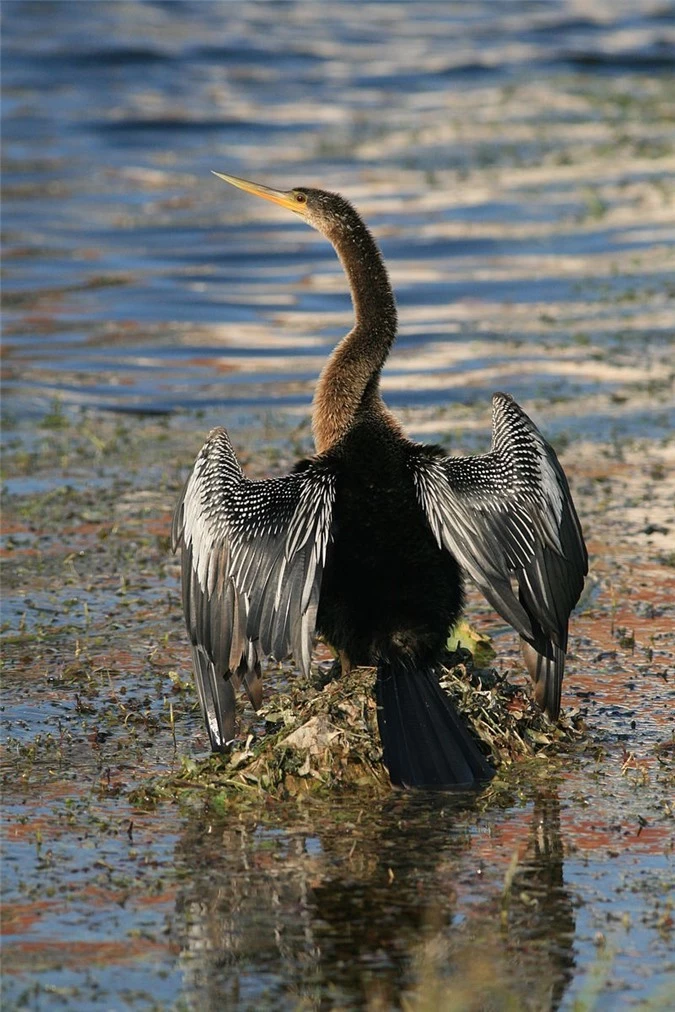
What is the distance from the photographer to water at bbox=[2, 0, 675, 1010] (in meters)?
3.65

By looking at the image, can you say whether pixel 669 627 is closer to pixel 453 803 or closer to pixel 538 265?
pixel 453 803

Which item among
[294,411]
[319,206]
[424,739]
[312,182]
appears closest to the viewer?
[424,739]

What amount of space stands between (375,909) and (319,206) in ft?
10.3

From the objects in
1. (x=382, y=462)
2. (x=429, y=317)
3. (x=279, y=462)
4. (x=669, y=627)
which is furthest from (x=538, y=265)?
(x=382, y=462)

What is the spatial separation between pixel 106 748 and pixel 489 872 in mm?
1363

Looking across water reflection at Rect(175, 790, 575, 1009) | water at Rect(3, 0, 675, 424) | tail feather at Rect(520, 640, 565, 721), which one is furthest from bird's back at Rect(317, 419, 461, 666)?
water at Rect(3, 0, 675, 424)

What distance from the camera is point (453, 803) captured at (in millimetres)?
4402

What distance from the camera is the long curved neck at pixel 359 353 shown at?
18.0 ft

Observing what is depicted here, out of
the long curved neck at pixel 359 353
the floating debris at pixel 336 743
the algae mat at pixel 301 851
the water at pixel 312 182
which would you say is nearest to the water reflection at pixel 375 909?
the algae mat at pixel 301 851

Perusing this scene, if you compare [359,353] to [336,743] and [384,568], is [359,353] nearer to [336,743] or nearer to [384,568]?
[384,568]

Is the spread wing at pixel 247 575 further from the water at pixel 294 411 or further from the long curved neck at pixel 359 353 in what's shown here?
the long curved neck at pixel 359 353

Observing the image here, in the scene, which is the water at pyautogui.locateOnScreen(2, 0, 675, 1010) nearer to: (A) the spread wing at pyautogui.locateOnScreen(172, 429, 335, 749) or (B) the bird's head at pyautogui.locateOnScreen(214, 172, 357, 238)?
(A) the spread wing at pyautogui.locateOnScreen(172, 429, 335, 749)

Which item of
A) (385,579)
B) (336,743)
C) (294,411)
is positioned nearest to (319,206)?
(385,579)

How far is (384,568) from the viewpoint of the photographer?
187 inches
